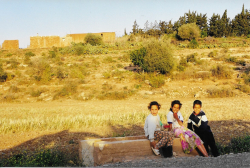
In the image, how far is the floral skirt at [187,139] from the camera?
229 inches

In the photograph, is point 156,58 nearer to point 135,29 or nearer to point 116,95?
point 116,95

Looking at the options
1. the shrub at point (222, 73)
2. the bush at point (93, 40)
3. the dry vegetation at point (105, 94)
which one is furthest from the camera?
the bush at point (93, 40)

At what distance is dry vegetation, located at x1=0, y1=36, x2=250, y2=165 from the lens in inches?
336

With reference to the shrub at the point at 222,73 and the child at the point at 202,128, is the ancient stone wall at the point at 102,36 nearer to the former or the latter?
the shrub at the point at 222,73

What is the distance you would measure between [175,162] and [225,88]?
1545 centimetres

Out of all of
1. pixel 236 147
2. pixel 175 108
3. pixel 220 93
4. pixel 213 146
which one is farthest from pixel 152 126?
pixel 220 93

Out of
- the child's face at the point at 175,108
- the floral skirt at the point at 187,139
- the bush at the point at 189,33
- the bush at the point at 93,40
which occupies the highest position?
the bush at the point at 189,33

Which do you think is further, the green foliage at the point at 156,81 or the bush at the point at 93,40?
the bush at the point at 93,40

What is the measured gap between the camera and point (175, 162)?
5031 mm

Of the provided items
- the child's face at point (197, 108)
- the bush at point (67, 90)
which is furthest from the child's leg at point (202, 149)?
the bush at point (67, 90)

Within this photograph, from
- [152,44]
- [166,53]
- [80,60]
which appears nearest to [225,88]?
[166,53]

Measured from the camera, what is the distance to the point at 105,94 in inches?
750

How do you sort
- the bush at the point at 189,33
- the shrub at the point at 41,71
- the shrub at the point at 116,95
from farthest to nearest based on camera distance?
the bush at the point at 189,33, the shrub at the point at 41,71, the shrub at the point at 116,95

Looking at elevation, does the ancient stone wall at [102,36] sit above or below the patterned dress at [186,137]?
above
